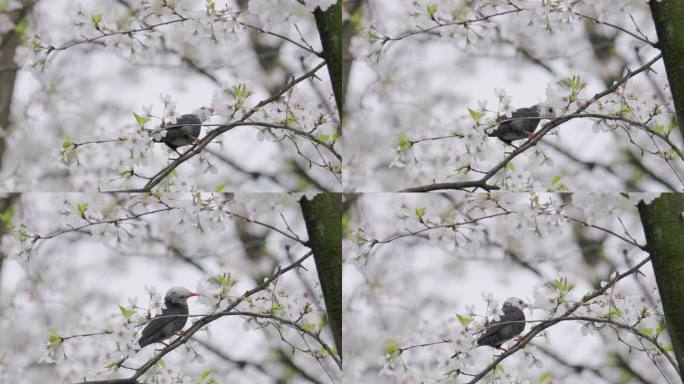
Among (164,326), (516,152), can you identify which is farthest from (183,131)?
(516,152)

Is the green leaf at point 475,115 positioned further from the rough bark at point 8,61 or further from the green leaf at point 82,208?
the rough bark at point 8,61

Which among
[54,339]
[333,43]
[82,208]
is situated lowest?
[54,339]

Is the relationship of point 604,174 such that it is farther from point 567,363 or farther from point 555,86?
point 567,363

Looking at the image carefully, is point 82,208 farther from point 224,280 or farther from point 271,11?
point 271,11

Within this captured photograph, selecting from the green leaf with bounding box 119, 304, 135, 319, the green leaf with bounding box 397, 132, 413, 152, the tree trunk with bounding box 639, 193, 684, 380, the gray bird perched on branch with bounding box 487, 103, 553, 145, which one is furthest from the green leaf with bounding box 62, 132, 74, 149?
the tree trunk with bounding box 639, 193, 684, 380

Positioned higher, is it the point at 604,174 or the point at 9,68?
the point at 9,68

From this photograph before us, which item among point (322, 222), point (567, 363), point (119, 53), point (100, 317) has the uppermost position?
point (119, 53)

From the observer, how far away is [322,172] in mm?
2445

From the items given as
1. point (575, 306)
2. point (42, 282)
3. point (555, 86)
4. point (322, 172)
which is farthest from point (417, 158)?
point (42, 282)

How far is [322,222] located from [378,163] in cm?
24

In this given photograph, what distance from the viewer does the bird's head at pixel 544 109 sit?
Result: 242 cm

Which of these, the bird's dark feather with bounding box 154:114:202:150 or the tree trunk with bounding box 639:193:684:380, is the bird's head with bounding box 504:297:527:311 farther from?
the bird's dark feather with bounding box 154:114:202:150

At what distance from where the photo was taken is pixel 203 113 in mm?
2400

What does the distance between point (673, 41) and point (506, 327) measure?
97 centimetres
